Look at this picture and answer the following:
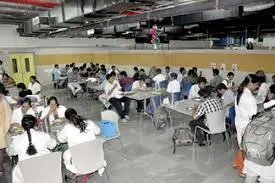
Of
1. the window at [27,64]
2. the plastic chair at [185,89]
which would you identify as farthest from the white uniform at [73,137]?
the window at [27,64]

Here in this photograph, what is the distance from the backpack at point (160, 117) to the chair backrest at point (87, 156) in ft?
9.12

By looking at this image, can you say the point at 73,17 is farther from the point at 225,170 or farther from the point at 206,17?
the point at 225,170

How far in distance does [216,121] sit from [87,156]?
7.10 feet

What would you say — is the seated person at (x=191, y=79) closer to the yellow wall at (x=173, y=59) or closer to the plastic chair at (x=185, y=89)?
the plastic chair at (x=185, y=89)

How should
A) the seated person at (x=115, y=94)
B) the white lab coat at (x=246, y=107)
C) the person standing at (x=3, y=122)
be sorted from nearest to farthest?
the white lab coat at (x=246, y=107) < the person standing at (x=3, y=122) < the seated person at (x=115, y=94)

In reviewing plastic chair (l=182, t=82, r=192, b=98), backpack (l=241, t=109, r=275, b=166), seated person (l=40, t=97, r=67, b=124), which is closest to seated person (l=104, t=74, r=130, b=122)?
plastic chair (l=182, t=82, r=192, b=98)

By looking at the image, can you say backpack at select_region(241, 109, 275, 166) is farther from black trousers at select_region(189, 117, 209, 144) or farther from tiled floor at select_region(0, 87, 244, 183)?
black trousers at select_region(189, 117, 209, 144)

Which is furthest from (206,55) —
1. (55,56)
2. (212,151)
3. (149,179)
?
(55,56)

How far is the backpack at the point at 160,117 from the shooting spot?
5484 mm

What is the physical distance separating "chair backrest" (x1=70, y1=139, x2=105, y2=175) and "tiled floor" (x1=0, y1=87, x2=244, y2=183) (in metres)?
0.78

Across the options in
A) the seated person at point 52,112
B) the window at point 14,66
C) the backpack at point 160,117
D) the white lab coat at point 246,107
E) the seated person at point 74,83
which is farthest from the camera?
the window at point 14,66

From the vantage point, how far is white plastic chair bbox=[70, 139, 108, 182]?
105 inches

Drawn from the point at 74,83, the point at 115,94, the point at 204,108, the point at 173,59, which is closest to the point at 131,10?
the point at 204,108

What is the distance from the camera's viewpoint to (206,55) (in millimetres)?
8367
